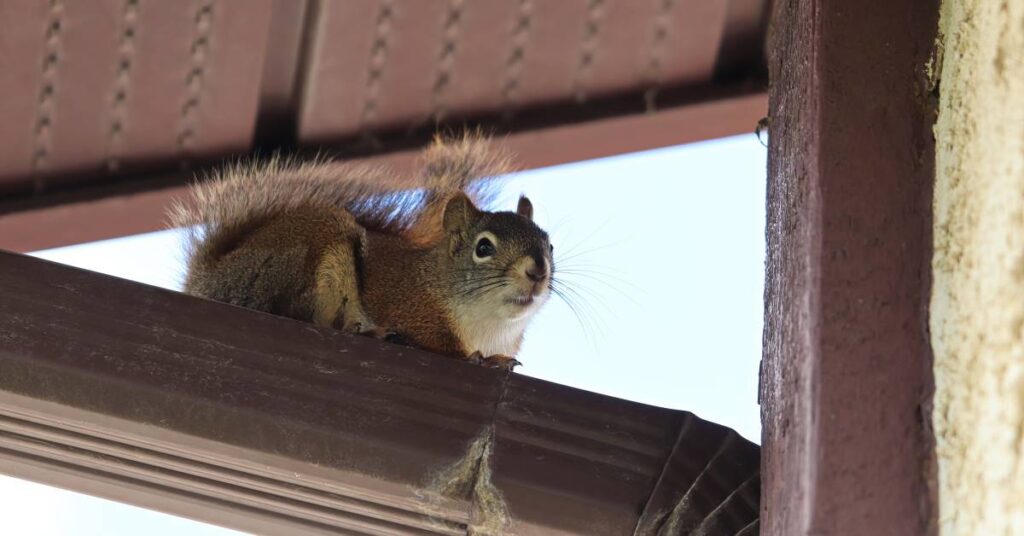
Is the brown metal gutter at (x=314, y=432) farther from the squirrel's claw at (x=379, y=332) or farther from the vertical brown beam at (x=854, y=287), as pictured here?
the squirrel's claw at (x=379, y=332)

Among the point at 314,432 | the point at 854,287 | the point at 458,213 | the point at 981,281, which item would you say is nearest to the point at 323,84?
the point at 458,213

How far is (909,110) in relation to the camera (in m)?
1.46

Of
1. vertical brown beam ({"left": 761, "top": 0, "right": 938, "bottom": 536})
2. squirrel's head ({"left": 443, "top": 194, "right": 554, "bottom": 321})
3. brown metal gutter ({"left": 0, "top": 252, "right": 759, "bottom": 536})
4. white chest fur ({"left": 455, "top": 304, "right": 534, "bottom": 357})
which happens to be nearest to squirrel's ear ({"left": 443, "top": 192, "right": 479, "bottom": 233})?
squirrel's head ({"left": 443, "top": 194, "right": 554, "bottom": 321})

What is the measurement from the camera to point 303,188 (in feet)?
8.04

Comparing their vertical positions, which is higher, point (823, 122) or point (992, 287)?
point (823, 122)

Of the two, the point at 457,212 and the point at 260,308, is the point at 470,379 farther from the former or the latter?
the point at 457,212

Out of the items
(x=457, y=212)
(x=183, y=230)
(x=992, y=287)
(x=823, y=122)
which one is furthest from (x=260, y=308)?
(x=992, y=287)

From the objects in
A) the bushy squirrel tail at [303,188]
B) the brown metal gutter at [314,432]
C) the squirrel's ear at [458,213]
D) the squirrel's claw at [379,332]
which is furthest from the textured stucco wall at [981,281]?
the squirrel's ear at [458,213]

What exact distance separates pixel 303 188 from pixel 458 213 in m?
0.47

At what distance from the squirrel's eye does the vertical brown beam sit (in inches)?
47.9

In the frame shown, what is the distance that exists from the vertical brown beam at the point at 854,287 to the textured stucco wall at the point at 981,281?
3cm

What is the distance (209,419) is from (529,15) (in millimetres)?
1153

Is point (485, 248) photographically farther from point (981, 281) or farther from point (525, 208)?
point (981, 281)

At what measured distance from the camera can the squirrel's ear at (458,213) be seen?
2.82 meters
